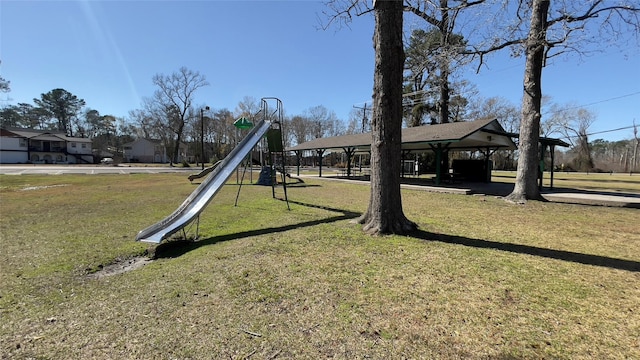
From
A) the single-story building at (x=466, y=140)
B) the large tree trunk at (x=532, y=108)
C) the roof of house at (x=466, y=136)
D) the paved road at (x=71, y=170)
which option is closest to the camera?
the large tree trunk at (x=532, y=108)

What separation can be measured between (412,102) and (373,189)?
2444 cm

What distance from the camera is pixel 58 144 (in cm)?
5234

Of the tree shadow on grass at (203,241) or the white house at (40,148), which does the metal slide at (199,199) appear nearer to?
the tree shadow on grass at (203,241)

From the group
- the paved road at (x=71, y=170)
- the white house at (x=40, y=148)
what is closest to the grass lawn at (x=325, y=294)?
the paved road at (x=71, y=170)

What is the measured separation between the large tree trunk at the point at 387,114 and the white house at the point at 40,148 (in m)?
64.5

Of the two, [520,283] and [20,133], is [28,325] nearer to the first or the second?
[520,283]

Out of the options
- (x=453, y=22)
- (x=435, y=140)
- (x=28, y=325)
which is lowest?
(x=28, y=325)

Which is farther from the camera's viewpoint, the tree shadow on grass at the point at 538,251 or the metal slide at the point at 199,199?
the metal slide at the point at 199,199

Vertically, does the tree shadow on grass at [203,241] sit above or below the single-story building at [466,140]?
below

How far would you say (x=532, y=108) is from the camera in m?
9.34

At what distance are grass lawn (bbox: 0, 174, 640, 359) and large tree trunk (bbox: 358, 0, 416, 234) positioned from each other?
638mm

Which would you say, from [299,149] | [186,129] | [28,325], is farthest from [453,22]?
[186,129]

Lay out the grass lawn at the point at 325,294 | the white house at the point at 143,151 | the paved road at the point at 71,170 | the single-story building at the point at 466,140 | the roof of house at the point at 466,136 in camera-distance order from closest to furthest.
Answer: the grass lawn at the point at 325,294 → the roof of house at the point at 466,136 → the single-story building at the point at 466,140 → the paved road at the point at 71,170 → the white house at the point at 143,151

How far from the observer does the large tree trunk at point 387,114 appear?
5125 mm
